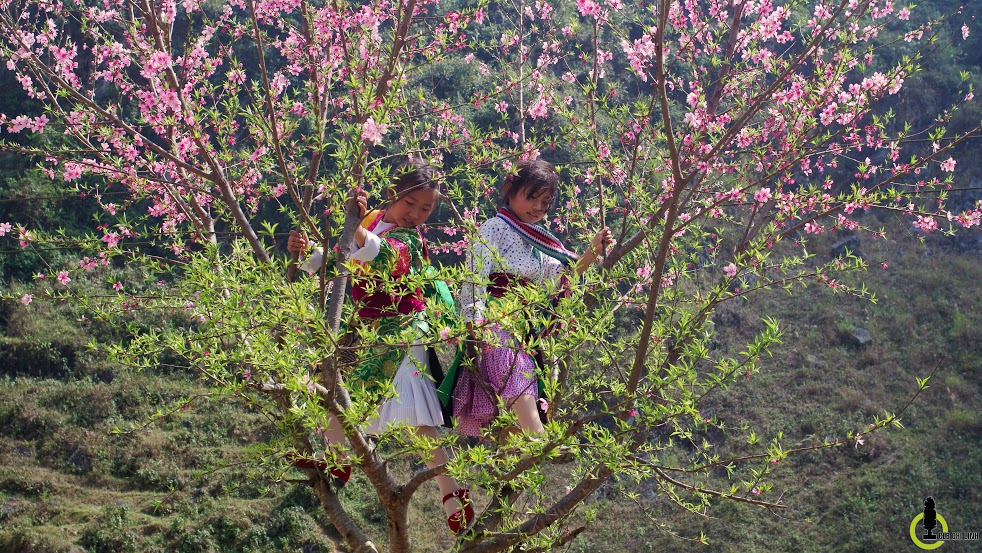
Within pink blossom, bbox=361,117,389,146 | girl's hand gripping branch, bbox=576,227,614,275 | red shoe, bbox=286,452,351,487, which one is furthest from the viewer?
girl's hand gripping branch, bbox=576,227,614,275

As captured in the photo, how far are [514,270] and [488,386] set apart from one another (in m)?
0.47

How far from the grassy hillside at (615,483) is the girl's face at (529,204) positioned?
10.9ft

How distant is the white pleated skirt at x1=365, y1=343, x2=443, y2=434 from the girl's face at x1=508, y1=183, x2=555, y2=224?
65 centimetres

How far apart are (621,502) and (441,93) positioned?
4917mm

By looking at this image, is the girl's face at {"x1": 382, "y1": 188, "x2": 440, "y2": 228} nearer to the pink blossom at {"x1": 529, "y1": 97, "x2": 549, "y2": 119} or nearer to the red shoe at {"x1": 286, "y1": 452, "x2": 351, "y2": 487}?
the red shoe at {"x1": 286, "y1": 452, "x2": 351, "y2": 487}

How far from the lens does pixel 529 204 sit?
321cm

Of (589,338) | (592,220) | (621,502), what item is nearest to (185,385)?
(621,502)

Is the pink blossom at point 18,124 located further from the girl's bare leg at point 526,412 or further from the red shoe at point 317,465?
the girl's bare leg at point 526,412

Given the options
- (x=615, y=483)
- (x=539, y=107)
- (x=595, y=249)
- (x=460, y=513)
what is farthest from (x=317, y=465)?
(x=615, y=483)

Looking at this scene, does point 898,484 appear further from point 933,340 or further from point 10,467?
point 10,467

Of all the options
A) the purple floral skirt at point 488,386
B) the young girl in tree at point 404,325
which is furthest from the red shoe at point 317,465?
the purple floral skirt at point 488,386

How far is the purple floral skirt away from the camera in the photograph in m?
2.88

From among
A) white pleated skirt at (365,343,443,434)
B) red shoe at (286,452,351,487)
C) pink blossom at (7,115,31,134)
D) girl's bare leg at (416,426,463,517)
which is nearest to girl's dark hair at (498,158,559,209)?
white pleated skirt at (365,343,443,434)

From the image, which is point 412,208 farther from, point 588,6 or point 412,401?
point 588,6
